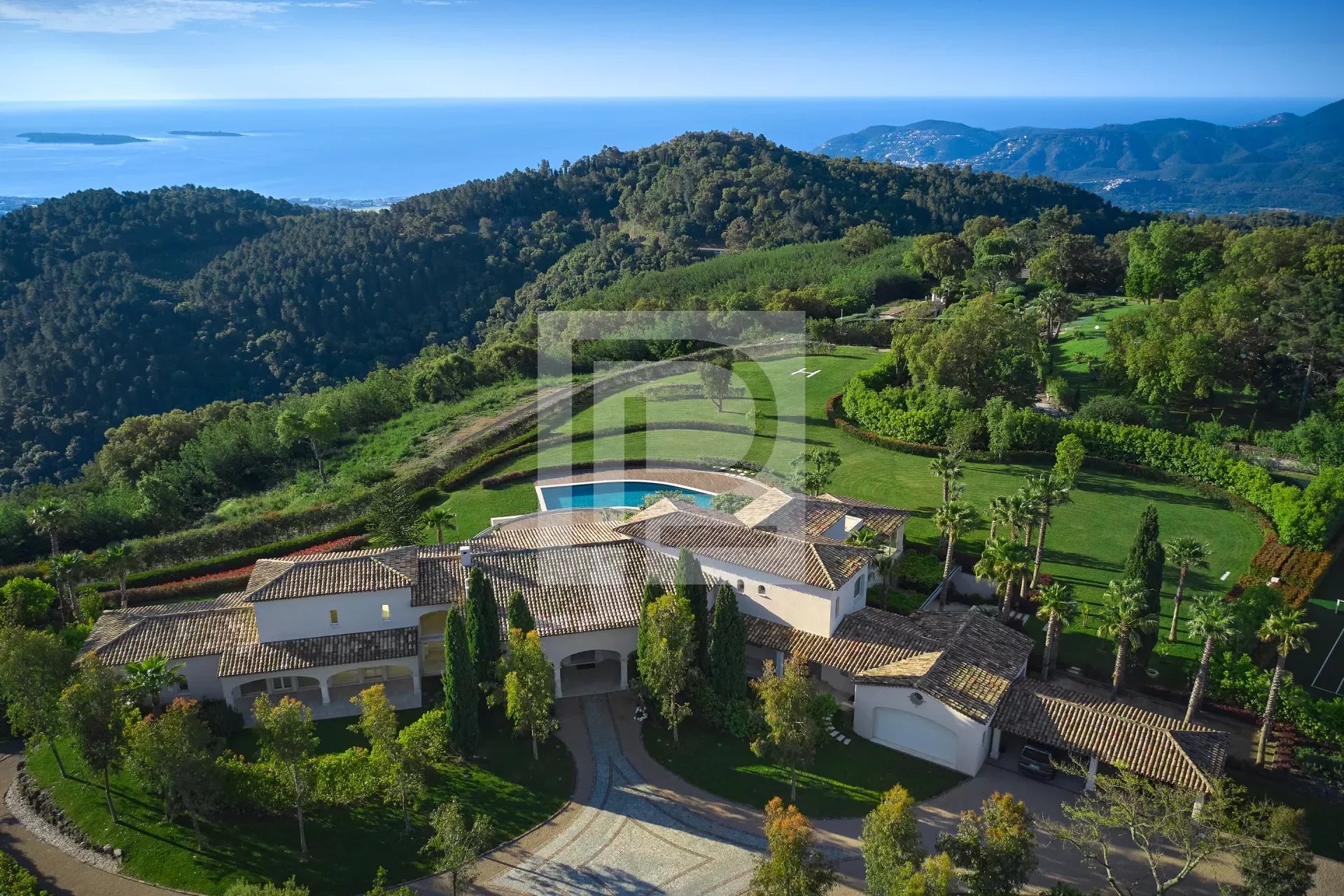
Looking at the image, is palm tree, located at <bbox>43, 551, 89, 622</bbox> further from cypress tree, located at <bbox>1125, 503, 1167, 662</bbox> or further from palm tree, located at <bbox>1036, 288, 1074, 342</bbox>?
palm tree, located at <bbox>1036, 288, 1074, 342</bbox>

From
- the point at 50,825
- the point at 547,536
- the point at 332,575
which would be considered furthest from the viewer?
the point at 547,536

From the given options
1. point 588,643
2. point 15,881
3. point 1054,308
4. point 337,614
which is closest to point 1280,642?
point 588,643

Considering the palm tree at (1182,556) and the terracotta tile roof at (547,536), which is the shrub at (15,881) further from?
the palm tree at (1182,556)

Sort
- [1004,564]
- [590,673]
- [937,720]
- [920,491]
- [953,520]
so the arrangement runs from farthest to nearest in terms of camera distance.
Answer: [920,491] → [953,520] → [590,673] → [1004,564] → [937,720]

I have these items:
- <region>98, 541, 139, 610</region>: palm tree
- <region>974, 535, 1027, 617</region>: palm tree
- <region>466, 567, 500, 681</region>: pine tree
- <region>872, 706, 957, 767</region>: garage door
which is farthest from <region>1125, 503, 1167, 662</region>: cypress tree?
<region>98, 541, 139, 610</region>: palm tree

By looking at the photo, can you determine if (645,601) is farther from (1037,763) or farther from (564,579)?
(1037,763)

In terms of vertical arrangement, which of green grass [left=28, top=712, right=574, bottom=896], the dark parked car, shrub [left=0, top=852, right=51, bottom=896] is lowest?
green grass [left=28, top=712, right=574, bottom=896]

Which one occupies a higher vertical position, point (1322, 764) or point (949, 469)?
point (949, 469)
